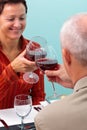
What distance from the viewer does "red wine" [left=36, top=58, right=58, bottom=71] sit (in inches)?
71.6

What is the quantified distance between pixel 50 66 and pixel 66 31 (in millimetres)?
651

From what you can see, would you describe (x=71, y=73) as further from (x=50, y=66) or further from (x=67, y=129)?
(x=50, y=66)

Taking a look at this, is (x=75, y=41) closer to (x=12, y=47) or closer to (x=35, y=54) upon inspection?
(x=35, y=54)

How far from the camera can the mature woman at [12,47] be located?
7.15ft

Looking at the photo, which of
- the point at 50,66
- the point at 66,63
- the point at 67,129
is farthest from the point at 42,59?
the point at 67,129

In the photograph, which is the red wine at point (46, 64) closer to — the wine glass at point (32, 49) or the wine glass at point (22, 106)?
the wine glass at point (32, 49)

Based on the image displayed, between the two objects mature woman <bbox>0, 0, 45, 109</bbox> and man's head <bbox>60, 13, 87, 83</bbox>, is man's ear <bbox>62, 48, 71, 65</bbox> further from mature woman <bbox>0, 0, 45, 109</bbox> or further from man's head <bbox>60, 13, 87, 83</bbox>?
mature woman <bbox>0, 0, 45, 109</bbox>

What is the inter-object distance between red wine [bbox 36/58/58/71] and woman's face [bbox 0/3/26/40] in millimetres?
447

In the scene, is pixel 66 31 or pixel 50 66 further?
pixel 50 66

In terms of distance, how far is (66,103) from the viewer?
1149 millimetres

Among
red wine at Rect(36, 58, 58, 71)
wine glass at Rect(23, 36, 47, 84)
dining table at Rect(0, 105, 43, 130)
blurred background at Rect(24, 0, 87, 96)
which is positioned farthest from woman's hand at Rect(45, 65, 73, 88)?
blurred background at Rect(24, 0, 87, 96)

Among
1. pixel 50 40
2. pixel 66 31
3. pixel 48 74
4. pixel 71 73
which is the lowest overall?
pixel 50 40

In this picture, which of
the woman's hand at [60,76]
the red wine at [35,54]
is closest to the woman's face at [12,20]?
the red wine at [35,54]

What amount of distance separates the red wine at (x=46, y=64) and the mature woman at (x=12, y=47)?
0.28 m
